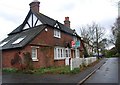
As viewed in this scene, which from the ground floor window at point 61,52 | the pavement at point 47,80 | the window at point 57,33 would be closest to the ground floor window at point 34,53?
the ground floor window at point 61,52

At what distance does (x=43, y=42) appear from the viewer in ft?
85.0

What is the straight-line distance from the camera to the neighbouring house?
23.6 metres

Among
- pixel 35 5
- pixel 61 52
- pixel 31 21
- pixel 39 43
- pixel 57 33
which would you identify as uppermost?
pixel 35 5

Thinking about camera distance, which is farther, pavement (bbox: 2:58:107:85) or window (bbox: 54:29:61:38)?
window (bbox: 54:29:61:38)

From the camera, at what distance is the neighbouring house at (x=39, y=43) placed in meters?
23.6

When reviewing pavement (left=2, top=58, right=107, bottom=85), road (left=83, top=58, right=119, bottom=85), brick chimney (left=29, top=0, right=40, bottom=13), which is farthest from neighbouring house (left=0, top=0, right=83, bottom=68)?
pavement (left=2, top=58, right=107, bottom=85)

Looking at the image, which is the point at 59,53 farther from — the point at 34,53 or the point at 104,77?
the point at 104,77

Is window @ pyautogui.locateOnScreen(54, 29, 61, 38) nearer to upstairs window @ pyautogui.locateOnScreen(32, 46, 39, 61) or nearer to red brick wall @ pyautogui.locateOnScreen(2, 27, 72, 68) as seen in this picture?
red brick wall @ pyautogui.locateOnScreen(2, 27, 72, 68)

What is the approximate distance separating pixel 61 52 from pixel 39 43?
6140 mm

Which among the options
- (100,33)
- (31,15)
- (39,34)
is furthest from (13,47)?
(100,33)

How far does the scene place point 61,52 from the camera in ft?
99.6

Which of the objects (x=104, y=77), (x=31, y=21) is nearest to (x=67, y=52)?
(x=31, y=21)

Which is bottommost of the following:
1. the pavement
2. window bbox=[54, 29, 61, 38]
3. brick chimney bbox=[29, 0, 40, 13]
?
the pavement

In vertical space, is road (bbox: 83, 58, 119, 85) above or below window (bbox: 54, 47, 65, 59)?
below
